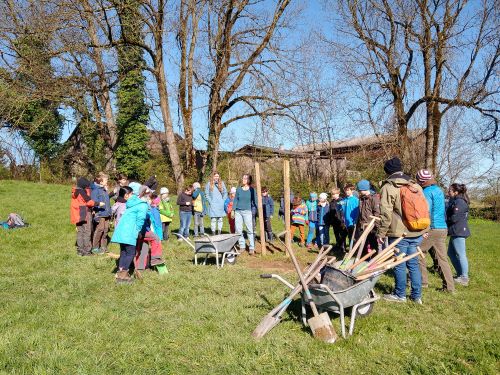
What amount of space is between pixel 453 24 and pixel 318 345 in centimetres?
1808

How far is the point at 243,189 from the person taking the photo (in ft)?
30.9

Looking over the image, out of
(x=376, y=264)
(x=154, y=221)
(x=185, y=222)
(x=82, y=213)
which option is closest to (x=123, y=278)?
(x=154, y=221)

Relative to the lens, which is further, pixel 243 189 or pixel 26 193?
pixel 26 193

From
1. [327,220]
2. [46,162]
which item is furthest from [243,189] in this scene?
[46,162]

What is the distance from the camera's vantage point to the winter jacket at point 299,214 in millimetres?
10906

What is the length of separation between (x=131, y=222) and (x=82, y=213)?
2473 millimetres

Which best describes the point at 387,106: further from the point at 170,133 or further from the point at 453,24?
the point at 170,133

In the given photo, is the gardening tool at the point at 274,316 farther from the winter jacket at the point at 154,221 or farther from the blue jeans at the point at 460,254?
the blue jeans at the point at 460,254

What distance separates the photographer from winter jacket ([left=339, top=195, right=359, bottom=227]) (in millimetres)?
9062

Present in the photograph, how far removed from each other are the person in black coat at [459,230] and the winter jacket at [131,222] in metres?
4.87

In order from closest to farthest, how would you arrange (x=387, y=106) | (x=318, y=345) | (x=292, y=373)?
(x=292, y=373) < (x=318, y=345) < (x=387, y=106)

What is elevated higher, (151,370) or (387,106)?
(387,106)

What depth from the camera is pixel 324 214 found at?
10.4m

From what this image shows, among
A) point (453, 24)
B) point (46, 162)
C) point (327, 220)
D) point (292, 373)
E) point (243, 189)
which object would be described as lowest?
point (292, 373)
